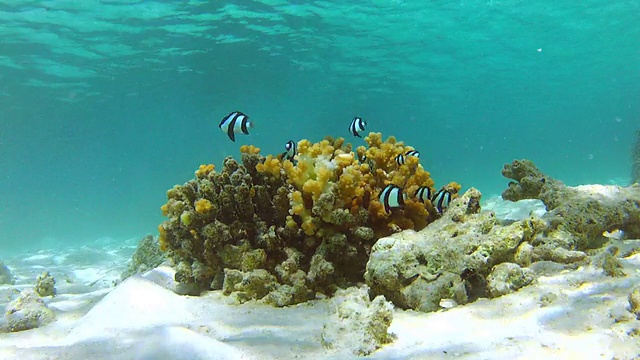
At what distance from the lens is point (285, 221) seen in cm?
460

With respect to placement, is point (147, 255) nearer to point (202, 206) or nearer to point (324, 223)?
point (202, 206)

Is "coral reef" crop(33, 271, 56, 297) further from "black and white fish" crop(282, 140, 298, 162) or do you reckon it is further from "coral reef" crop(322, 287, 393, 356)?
"coral reef" crop(322, 287, 393, 356)

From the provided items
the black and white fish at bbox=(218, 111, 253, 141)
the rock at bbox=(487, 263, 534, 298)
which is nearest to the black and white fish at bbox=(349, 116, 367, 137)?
the black and white fish at bbox=(218, 111, 253, 141)

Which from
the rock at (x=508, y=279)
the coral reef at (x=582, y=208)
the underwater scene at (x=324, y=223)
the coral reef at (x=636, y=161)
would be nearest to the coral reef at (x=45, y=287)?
the underwater scene at (x=324, y=223)

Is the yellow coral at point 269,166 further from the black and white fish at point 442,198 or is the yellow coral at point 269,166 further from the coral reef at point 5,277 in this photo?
the coral reef at point 5,277

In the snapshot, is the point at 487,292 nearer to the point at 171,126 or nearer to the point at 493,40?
the point at 493,40

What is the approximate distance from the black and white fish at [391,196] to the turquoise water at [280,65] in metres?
19.7

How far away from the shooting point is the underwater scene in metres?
2.97

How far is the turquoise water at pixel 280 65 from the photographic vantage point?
73.0ft

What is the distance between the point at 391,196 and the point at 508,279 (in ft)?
4.55

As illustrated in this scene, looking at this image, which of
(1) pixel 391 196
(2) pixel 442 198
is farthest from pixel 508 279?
(1) pixel 391 196

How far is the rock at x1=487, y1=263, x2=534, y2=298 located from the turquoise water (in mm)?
20832

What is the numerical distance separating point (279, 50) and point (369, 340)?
28.7 m

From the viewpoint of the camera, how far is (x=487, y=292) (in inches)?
140
